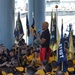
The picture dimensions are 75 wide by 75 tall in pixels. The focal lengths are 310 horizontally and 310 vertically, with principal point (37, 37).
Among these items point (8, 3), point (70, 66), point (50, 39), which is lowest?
point (70, 66)

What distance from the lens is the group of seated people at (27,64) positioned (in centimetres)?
752

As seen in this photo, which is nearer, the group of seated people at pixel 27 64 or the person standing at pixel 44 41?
the group of seated people at pixel 27 64

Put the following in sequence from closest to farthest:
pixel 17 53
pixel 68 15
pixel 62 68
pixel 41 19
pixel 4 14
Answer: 1. pixel 62 68
2. pixel 17 53
3. pixel 4 14
4. pixel 41 19
5. pixel 68 15

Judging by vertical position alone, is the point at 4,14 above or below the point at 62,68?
above

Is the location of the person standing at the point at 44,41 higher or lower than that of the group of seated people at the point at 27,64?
higher

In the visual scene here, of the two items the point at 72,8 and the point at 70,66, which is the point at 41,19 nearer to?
the point at 70,66

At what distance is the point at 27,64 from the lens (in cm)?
948

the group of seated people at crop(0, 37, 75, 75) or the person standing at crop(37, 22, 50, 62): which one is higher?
the person standing at crop(37, 22, 50, 62)

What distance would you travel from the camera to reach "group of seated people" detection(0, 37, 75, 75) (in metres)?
7.52

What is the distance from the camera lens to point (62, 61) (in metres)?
7.80

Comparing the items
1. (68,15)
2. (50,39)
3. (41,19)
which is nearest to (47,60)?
(50,39)

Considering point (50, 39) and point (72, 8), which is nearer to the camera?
point (50, 39)

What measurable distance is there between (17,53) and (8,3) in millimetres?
2632

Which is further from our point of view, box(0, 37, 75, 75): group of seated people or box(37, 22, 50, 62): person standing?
box(37, 22, 50, 62): person standing
